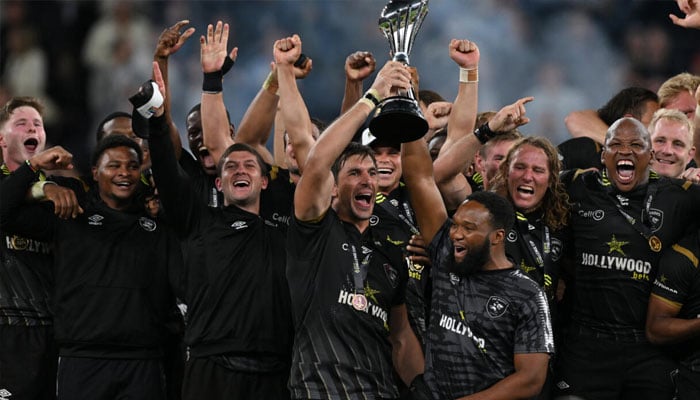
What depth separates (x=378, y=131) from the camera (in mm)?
4535

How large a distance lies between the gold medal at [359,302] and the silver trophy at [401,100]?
2.45ft

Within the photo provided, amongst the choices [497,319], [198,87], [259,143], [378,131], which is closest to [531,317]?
[497,319]

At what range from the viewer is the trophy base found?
4.43 m

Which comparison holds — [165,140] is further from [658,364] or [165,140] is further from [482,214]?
[658,364]

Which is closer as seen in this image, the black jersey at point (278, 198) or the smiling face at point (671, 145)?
the black jersey at point (278, 198)

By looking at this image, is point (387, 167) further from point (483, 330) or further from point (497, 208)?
point (483, 330)

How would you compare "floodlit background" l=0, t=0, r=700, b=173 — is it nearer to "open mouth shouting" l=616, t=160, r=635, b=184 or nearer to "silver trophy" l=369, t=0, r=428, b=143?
"open mouth shouting" l=616, t=160, r=635, b=184

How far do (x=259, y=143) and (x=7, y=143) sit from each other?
1.41 m

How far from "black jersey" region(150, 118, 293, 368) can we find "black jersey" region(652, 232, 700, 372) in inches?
72.4

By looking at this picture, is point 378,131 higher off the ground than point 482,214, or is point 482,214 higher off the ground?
point 378,131

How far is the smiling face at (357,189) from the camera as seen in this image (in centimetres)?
502

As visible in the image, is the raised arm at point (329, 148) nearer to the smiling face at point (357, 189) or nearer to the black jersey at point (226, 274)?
the smiling face at point (357, 189)

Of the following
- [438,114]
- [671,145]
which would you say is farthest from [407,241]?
[671,145]

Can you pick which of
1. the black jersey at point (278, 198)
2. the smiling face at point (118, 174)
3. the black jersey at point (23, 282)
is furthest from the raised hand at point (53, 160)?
the black jersey at point (278, 198)
